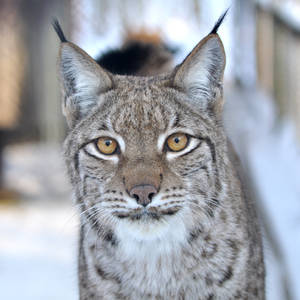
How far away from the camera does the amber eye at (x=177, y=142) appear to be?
2.96 metres

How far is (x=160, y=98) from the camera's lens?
3.12m

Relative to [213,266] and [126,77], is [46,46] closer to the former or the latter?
[126,77]

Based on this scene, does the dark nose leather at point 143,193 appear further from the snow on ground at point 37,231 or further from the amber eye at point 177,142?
the snow on ground at point 37,231

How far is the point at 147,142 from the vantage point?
9.59ft

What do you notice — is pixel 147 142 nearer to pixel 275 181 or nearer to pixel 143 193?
pixel 143 193

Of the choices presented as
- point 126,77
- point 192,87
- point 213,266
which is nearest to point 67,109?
point 126,77

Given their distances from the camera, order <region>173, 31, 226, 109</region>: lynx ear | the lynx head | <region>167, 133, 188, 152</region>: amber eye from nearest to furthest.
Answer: the lynx head, <region>167, 133, 188, 152</region>: amber eye, <region>173, 31, 226, 109</region>: lynx ear

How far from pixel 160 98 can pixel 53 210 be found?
241 inches

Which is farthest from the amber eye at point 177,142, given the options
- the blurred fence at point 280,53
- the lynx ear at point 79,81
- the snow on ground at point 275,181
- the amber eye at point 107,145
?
the blurred fence at point 280,53

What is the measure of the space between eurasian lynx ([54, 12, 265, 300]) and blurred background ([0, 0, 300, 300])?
1426 millimetres

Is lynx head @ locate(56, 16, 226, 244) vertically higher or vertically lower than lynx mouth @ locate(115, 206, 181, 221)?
higher

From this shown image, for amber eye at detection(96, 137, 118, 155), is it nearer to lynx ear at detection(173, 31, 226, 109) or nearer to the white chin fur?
the white chin fur

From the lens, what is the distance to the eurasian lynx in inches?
114

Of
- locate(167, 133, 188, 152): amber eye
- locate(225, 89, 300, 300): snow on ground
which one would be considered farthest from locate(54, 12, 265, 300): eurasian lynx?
locate(225, 89, 300, 300): snow on ground
